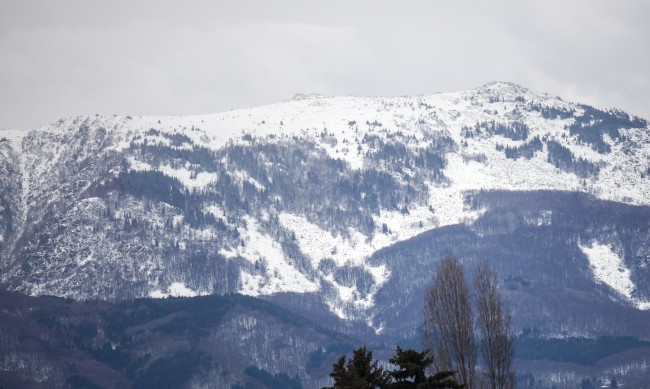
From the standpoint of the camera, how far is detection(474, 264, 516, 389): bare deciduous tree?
522 ft

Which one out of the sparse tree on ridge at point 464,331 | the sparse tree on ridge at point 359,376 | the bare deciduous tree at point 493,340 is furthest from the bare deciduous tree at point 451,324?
the sparse tree on ridge at point 359,376

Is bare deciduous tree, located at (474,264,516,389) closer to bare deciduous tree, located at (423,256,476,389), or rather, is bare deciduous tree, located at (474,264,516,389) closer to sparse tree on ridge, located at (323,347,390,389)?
bare deciduous tree, located at (423,256,476,389)

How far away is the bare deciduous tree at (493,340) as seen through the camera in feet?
522

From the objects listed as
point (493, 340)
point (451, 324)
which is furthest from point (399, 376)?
point (493, 340)

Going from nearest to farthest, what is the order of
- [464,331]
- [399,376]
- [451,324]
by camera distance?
1. [399,376]
2. [464,331]
3. [451,324]

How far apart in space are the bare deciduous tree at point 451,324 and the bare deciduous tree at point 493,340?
2.57m

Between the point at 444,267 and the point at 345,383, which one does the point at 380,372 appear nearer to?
the point at 345,383

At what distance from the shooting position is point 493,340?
162 metres

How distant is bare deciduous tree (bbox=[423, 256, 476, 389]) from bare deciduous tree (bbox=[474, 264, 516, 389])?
2.57 m

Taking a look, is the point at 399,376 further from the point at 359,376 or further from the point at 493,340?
the point at 493,340

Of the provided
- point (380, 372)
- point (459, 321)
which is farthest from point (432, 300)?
point (380, 372)

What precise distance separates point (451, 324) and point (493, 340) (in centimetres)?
602

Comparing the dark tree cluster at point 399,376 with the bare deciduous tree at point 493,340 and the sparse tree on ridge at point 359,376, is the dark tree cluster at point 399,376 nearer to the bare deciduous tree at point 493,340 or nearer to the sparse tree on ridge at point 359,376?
the sparse tree on ridge at point 359,376

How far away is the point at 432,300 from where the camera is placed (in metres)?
164
